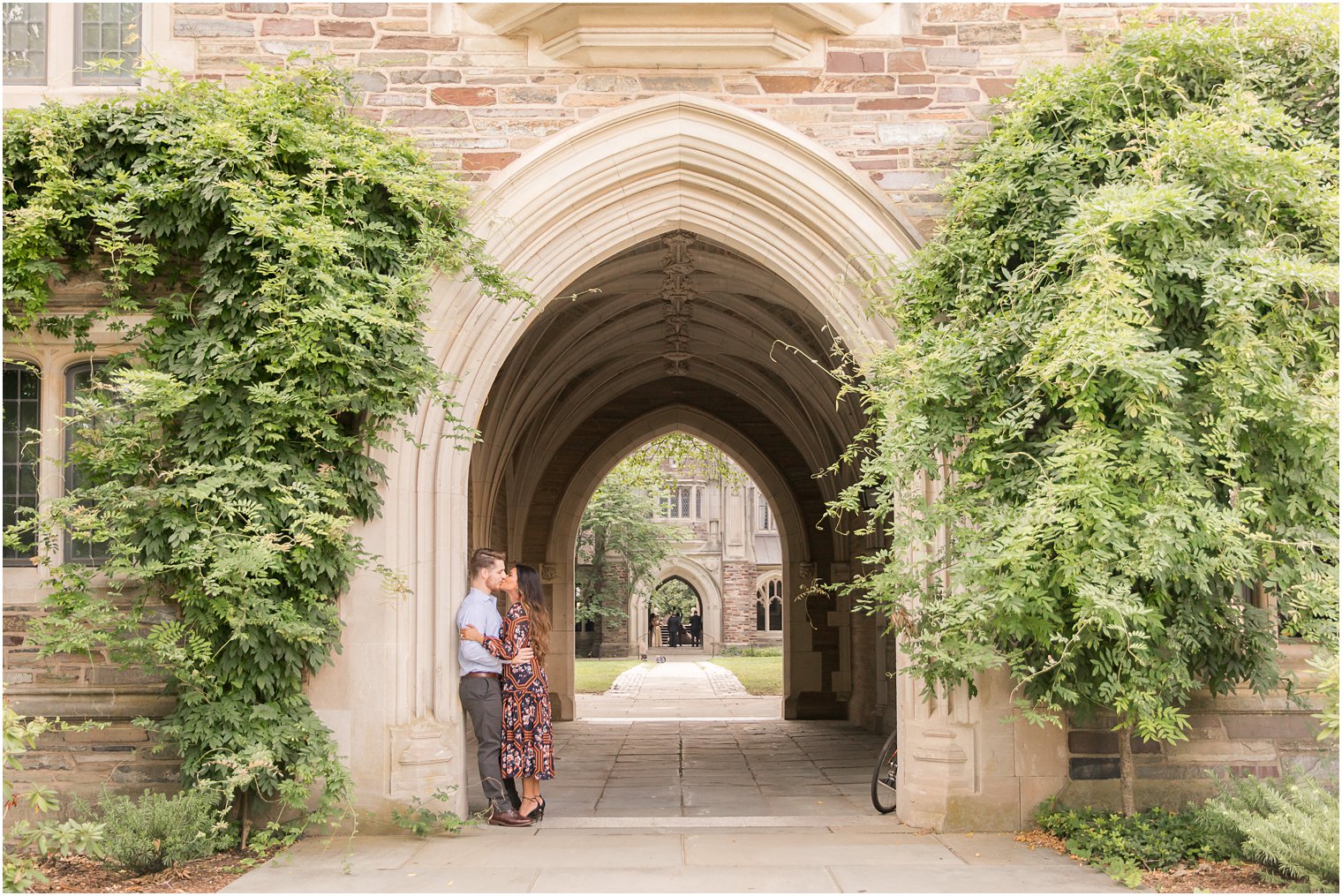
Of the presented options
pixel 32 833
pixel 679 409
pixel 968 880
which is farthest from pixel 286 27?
pixel 679 409

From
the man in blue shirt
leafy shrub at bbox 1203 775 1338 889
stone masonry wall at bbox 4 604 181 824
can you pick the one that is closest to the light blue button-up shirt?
the man in blue shirt

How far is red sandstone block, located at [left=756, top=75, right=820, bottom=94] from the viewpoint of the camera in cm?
710

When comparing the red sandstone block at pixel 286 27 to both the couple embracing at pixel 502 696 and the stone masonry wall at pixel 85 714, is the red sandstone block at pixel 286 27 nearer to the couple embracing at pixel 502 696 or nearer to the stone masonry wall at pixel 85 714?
the couple embracing at pixel 502 696

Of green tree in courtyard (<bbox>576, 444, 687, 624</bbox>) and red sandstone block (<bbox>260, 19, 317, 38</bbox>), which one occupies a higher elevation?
red sandstone block (<bbox>260, 19, 317, 38</bbox>)

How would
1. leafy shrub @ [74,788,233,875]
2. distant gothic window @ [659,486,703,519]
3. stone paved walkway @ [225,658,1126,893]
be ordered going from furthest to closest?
distant gothic window @ [659,486,703,519] < leafy shrub @ [74,788,233,875] < stone paved walkway @ [225,658,1126,893]

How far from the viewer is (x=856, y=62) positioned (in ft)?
23.3

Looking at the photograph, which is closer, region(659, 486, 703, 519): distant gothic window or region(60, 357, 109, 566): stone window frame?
region(60, 357, 109, 566): stone window frame

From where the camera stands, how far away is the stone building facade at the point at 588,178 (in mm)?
6672

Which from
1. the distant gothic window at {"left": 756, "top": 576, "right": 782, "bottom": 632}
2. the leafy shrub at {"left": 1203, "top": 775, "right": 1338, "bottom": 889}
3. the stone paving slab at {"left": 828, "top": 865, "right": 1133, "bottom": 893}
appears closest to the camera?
the leafy shrub at {"left": 1203, "top": 775, "right": 1338, "bottom": 889}

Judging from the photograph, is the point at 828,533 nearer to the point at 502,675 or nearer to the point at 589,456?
the point at 589,456

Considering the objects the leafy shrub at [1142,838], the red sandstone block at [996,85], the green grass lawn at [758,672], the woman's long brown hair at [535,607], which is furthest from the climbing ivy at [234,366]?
the green grass lawn at [758,672]

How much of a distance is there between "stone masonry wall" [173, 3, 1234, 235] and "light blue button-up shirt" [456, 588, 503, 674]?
248cm

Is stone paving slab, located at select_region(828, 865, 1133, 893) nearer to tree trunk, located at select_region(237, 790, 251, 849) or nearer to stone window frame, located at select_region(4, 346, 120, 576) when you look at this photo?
tree trunk, located at select_region(237, 790, 251, 849)

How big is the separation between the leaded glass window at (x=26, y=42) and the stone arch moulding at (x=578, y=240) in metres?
2.76
